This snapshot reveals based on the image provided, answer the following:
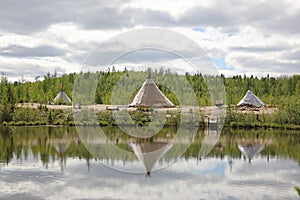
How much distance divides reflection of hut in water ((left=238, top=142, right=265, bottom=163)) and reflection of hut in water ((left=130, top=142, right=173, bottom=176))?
2.05 metres

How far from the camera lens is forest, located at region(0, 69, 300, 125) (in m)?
19.9

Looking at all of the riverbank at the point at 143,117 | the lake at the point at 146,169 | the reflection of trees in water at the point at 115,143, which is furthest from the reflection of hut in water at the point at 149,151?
the riverbank at the point at 143,117

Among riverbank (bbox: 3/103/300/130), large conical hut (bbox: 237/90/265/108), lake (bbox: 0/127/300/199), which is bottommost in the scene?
lake (bbox: 0/127/300/199)

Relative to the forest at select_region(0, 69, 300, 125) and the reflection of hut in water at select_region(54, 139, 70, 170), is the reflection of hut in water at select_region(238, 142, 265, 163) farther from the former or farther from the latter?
the reflection of hut in water at select_region(54, 139, 70, 170)

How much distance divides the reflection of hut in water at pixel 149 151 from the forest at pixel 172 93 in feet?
7.66

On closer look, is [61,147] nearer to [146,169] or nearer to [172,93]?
[146,169]

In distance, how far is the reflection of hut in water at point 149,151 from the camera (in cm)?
1029

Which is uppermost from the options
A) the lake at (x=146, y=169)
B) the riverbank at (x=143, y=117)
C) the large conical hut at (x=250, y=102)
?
the large conical hut at (x=250, y=102)

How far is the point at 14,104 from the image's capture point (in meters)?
23.8

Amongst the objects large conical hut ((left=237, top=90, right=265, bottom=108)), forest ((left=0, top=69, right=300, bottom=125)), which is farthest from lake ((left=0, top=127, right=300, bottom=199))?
large conical hut ((left=237, top=90, right=265, bottom=108))

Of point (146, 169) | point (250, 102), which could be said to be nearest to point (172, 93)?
point (250, 102)

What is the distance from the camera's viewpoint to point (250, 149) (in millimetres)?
12648

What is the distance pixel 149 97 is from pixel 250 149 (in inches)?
342

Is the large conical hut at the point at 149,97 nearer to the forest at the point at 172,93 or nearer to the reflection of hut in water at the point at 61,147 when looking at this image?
the forest at the point at 172,93
